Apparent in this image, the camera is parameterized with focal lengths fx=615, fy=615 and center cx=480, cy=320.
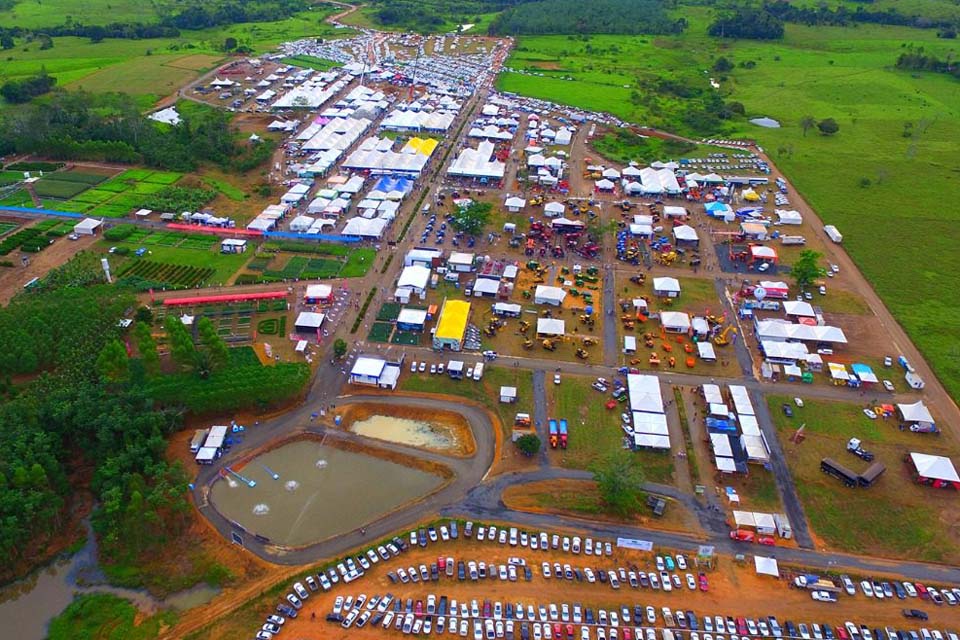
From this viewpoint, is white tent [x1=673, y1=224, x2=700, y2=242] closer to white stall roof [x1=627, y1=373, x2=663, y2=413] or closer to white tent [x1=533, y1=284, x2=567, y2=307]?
white tent [x1=533, y1=284, x2=567, y2=307]

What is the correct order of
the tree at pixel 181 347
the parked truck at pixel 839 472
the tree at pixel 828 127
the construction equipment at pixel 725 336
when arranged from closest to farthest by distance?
1. the parked truck at pixel 839 472
2. the tree at pixel 181 347
3. the construction equipment at pixel 725 336
4. the tree at pixel 828 127

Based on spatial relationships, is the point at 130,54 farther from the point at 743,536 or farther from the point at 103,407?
the point at 743,536

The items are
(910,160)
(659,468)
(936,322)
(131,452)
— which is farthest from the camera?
(910,160)

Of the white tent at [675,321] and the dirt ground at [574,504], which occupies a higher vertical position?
the white tent at [675,321]

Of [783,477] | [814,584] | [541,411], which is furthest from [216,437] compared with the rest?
[783,477]

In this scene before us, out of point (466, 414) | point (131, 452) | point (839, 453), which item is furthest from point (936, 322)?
point (131, 452)

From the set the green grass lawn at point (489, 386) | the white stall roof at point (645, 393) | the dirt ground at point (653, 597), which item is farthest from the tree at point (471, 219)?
the dirt ground at point (653, 597)

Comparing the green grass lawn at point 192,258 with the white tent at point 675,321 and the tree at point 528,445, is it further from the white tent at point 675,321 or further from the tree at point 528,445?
the white tent at point 675,321

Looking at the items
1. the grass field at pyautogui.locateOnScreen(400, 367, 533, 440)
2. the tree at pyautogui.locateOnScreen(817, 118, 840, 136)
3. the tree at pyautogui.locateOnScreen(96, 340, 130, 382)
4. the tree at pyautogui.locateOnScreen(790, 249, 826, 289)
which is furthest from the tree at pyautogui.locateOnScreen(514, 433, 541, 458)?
the tree at pyautogui.locateOnScreen(817, 118, 840, 136)

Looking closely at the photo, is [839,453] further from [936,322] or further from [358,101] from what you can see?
[358,101]
